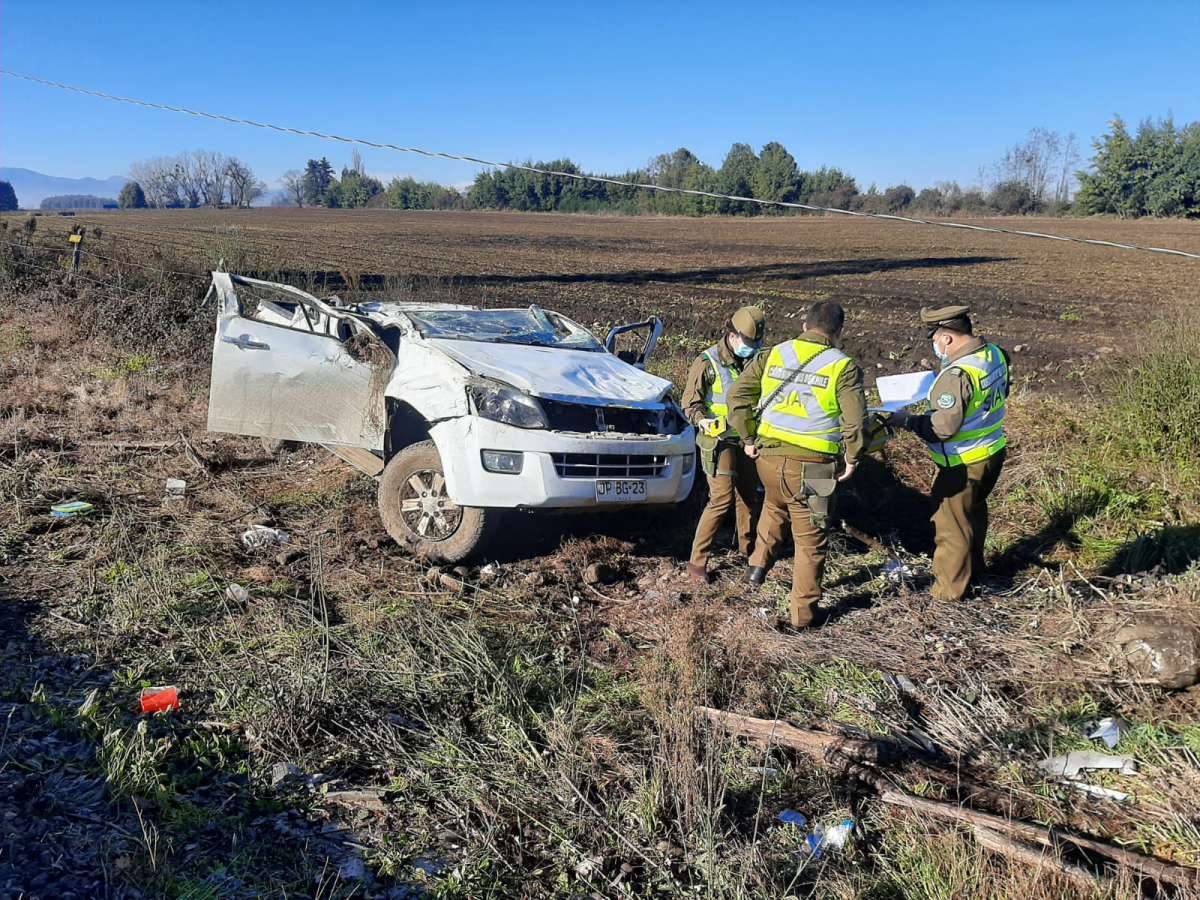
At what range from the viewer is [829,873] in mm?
2912

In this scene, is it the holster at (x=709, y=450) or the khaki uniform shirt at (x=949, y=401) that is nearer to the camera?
the khaki uniform shirt at (x=949, y=401)

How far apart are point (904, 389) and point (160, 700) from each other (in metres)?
4.36

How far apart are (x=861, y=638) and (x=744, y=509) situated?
1.49 metres

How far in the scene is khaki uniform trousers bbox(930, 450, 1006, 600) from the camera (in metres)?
5.04

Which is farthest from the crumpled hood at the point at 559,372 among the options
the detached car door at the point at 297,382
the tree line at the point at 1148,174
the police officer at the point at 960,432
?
the tree line at the point at 1148,174

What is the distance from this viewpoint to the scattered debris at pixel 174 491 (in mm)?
6625

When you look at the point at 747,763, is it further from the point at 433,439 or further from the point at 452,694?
the point at 433,439

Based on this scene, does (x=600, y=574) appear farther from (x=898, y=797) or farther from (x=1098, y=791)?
(x=1098, y=791)

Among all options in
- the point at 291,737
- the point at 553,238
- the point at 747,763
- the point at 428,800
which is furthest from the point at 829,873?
the point at 553,238

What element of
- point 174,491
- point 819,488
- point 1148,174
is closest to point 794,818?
point 819,488

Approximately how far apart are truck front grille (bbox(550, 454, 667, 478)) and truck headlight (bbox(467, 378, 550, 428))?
260 millimetres

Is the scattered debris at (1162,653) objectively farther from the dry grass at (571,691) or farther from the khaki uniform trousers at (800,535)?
the khaki uniform trousers at (800,535)

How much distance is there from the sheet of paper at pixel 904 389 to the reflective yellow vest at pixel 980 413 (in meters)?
0.36

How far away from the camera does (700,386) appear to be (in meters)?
5.67
